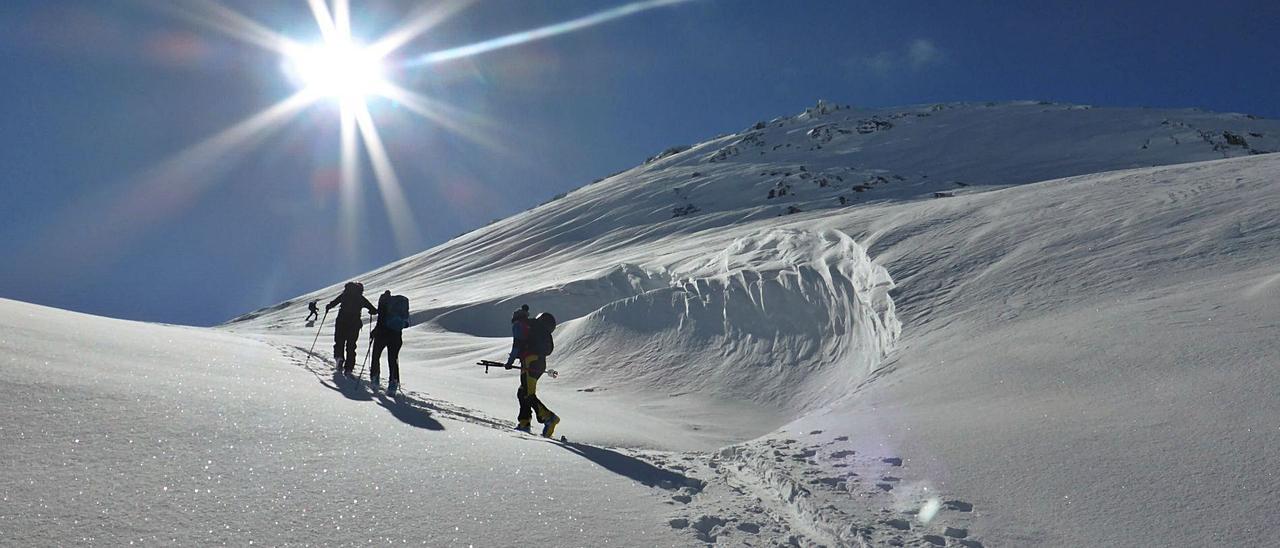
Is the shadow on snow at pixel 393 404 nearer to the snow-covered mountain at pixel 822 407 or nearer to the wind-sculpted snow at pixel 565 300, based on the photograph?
the snow-covered mountain at pixel 822 407

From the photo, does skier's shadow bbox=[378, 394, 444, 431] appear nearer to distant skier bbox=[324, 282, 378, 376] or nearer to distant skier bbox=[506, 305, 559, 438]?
distant skier bbox=[506, 305, 559, 438]

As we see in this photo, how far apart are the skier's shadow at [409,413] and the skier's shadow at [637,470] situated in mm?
1336

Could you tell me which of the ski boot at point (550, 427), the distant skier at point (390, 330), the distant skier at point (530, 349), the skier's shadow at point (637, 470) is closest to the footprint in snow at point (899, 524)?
the skier's shadow at point (637, 470)

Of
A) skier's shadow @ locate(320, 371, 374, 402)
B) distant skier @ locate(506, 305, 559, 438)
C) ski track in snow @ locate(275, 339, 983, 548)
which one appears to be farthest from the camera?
distant skier @ locate(506, 305, 559, 438)

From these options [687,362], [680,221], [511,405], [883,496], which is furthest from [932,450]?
[680,221]

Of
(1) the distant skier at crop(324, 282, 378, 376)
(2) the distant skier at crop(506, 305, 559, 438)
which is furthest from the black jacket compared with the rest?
(2) the distant skier at crop(506, 305, 559, 438)

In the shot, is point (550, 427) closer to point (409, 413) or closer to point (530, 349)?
point (530, 349)

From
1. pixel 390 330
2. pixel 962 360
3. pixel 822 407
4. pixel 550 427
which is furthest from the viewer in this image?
pixel 390 330

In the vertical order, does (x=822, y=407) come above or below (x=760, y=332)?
below

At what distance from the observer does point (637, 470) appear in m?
6.20

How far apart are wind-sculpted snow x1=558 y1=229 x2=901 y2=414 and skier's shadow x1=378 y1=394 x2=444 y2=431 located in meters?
6.30

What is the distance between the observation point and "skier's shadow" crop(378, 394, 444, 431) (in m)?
6.70

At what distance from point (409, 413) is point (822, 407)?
5.96 m

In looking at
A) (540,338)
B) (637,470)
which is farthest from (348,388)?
(637,470)
